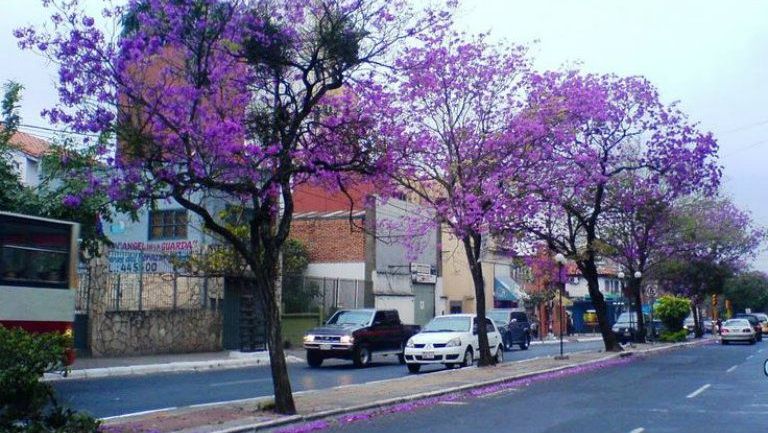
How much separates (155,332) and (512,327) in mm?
17013

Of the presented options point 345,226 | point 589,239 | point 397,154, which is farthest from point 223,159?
point 345,226

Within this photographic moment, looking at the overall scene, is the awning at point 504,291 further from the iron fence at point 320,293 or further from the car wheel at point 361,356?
the car wheel at point 361,356

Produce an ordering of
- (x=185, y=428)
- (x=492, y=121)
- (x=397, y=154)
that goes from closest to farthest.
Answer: (x=185, y=428) → (x=397, y=154) → (x=492, y=121)

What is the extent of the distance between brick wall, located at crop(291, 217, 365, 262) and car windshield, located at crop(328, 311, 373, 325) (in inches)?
555

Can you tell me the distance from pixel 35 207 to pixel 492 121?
484 inches

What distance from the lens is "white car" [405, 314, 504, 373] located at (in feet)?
84.1

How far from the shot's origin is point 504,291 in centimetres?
5947

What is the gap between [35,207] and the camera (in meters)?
20.9

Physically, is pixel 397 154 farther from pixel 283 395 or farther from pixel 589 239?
pixel 589 239

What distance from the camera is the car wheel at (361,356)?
27.8 metres

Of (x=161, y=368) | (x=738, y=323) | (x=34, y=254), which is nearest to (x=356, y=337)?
(x=161, y=368)

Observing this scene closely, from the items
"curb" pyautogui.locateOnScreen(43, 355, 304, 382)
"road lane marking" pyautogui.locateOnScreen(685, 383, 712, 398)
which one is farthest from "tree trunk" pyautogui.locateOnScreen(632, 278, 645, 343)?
"road lane marking" pyautogui.locateOnScreen(685, 383, 712, 398)

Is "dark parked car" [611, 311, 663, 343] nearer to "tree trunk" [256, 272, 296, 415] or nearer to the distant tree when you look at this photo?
the distant tree

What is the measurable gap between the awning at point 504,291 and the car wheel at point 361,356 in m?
→ 31.7
